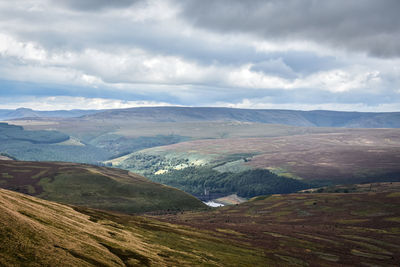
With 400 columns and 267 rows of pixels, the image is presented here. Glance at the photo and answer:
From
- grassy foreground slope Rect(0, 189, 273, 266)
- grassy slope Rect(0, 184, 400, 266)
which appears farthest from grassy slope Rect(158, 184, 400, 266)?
grassy foreground slope Rect(0, 189, 273, 266)

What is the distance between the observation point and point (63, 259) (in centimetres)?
4222

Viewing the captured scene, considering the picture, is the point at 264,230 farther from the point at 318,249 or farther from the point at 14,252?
the point at 14,252

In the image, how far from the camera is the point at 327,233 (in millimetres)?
136375

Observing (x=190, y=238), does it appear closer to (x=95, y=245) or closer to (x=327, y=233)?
(x=95, y=245)

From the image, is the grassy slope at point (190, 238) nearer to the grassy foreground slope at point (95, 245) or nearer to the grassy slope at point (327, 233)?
the grassy foreground slope at point (95, 245)

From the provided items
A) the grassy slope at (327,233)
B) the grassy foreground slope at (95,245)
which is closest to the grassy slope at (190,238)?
the grassy foreground slope at (95,245)

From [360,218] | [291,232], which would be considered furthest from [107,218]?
[360,218]

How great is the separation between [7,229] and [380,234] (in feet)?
Answer: 439

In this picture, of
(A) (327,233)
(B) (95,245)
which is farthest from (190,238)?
(A) (327,233)

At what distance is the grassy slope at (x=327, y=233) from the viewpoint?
98.9m

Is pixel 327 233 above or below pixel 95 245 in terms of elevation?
below

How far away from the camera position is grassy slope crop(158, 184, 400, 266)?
98.9 meters

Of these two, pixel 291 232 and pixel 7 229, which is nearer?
pixel 7 229

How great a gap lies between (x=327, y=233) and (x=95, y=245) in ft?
346
